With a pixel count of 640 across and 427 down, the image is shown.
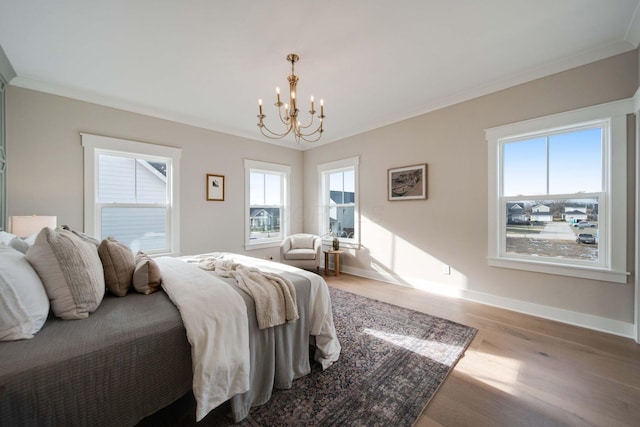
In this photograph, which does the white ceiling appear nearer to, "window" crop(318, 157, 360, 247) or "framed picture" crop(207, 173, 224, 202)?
"framed picture" crop(207, 173, 224, 202)

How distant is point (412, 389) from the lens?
5.32 ft

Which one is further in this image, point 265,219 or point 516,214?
point 265,219

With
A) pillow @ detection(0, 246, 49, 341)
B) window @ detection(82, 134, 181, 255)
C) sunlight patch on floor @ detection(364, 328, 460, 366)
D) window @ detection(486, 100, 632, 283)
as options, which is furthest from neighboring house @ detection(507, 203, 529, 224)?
window @ detection(82, 134, 181, 255)

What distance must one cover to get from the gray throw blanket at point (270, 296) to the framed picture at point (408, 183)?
2.65 meters

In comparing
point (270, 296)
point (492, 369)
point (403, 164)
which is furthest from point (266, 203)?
point (492, 369)

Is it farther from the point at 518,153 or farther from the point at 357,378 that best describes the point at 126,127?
the point at 518,153

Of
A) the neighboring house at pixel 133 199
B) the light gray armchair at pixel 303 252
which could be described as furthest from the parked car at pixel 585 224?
the neighboring house at pixel 133 199

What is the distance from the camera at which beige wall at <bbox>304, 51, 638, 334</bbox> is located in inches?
92.7

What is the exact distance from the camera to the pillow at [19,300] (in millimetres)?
965

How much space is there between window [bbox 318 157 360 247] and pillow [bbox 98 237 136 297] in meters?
3.45

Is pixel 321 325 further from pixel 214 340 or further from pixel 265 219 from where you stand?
pixel 265 219

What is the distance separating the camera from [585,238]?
2486 mm

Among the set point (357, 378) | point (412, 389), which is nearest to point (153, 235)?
point (357, 378)

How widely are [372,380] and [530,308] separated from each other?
7.30 feet
